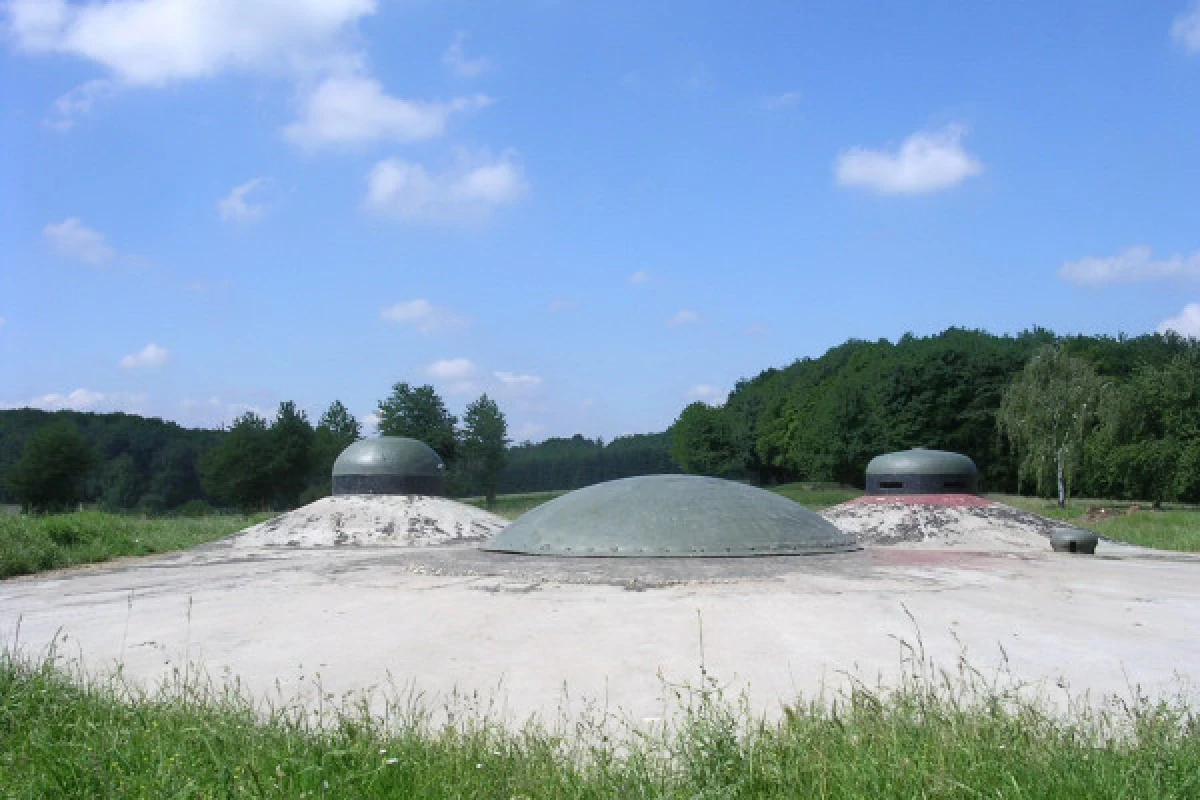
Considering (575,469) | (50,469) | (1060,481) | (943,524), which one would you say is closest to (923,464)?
(943,524)

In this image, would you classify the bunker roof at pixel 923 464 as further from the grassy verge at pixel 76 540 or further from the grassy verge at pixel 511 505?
the grassy verge at pixel 76 540

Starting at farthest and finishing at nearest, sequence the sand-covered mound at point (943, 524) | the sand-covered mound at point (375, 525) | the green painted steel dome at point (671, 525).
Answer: the sand-covered mound at point (375, 525), the sand-covered mound at point (943, 524), the green painted steel dome at point (671, 525)

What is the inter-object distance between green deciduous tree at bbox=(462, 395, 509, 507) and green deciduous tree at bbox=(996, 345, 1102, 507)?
21.4 meters

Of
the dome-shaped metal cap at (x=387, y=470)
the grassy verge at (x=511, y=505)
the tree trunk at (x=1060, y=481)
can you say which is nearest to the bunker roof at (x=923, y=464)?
the dome-shaped metal cap at (x=387, y=470)

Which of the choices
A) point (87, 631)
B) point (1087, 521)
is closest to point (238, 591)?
point (87, 631)

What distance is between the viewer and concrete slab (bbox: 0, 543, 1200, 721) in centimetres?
550

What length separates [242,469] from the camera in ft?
129

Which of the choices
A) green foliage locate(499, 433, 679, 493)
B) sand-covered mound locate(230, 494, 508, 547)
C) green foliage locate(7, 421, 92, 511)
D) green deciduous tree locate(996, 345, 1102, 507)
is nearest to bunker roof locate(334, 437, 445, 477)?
sand-covered mound locate(230, 494, 508, 547)

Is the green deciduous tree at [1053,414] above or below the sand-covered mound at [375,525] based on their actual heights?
above

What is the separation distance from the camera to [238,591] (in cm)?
889

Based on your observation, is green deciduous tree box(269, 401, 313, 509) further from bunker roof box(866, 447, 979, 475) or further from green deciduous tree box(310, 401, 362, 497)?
bunker roof box(866, 447, 979, 475)

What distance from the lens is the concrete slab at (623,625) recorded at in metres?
5.50

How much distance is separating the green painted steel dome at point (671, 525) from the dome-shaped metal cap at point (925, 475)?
25.1 feet

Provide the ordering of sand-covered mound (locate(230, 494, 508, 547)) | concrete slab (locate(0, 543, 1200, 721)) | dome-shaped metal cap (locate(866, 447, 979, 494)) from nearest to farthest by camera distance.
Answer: concrete slab (locate(0, 543, 1200, 721))
dome-shaped metal cap (locate(866, 447, 979, 494))
sand-covered mound (locate(230, 494, 508, 547))
